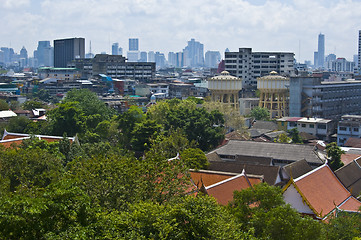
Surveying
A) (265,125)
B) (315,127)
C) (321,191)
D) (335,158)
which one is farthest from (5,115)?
(321,191)

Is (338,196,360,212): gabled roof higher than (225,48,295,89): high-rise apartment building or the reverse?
the reverse

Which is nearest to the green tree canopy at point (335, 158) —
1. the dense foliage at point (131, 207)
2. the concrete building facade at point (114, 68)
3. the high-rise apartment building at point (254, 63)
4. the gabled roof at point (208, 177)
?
the gabled roof at point (208, 177)

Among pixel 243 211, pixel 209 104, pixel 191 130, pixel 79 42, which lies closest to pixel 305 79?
pixel 209 104

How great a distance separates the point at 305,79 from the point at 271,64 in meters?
35.0

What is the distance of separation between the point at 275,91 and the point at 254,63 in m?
31.5

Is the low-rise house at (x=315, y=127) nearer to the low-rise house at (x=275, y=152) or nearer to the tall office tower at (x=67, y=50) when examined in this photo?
the low-rise house at (x=275, y=152)

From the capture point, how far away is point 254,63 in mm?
109500

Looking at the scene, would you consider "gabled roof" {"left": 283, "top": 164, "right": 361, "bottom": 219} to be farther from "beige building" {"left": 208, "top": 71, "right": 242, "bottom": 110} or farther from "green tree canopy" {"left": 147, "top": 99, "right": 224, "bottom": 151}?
"beige building" {"left": 208, "top": 71, "right": 242, "bottom": 110}

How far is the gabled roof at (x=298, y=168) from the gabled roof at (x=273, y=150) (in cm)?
144

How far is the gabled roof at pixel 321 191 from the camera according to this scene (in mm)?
30812

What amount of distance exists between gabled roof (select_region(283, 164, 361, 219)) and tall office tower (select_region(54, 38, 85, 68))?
14824cm

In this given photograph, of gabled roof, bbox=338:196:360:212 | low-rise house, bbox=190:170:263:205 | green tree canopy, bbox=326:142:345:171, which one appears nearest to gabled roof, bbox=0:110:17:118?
low-rise house, bbox=190:170:263:205

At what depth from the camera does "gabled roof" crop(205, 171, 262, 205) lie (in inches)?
1230

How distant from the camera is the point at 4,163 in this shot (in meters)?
29.8
